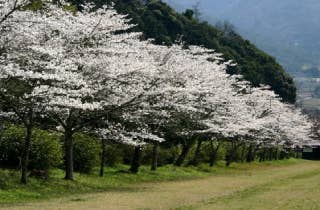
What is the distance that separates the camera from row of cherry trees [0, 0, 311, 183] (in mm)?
20062

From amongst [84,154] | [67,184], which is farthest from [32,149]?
[84,154]

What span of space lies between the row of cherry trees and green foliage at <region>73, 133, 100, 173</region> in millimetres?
2078

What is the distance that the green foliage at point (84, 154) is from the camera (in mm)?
31375

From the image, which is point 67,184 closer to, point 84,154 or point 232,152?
point 84,154

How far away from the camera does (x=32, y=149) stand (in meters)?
25.9

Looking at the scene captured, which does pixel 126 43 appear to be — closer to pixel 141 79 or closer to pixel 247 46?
pixel 141 79

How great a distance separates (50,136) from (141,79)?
546 cm

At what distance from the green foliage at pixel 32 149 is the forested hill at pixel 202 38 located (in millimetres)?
29769

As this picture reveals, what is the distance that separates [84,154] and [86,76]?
7.66 m

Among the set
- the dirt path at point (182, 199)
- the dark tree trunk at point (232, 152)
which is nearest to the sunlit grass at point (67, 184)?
the dirt path at point (182, 199)

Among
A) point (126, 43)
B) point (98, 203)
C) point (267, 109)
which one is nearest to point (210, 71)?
point (126, 43)

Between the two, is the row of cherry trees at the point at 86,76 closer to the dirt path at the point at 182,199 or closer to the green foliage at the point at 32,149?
the green foliage at the point at 32,149

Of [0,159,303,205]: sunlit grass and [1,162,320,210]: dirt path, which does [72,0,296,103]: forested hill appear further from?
[1,162,320,210]: dirt path

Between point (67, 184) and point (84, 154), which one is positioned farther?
point (84, 154)
